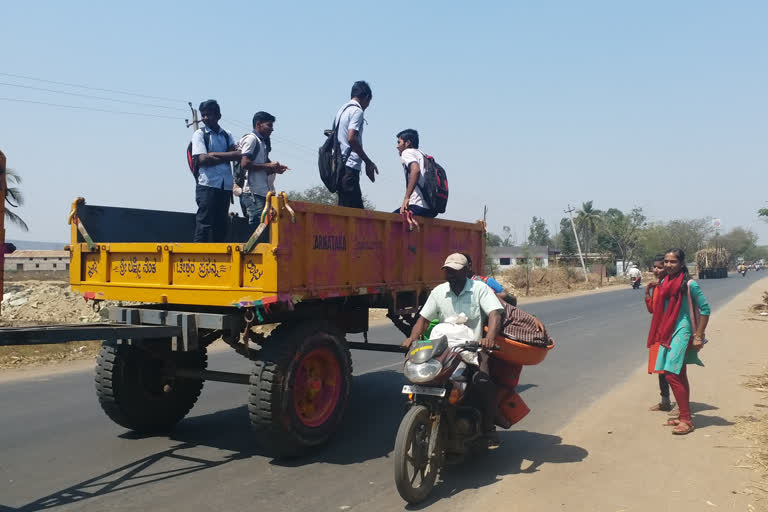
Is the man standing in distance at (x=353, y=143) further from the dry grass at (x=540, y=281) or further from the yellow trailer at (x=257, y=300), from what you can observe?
the dry grass at (x=540, y=281)

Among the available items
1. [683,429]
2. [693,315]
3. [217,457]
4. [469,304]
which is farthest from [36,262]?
[683,429]

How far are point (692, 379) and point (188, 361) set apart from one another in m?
6.53

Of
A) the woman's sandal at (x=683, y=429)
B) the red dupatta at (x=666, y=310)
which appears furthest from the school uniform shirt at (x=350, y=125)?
the woman's sandal at (x=683, y=429)

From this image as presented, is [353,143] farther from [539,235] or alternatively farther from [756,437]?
[539,235]

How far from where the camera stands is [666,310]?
6.36m

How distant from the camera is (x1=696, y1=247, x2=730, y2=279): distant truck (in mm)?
60625

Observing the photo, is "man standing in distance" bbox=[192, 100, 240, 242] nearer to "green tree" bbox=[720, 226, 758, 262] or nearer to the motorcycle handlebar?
the motorcycle handlebar

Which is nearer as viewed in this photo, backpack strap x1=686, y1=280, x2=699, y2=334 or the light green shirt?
the light green shirt

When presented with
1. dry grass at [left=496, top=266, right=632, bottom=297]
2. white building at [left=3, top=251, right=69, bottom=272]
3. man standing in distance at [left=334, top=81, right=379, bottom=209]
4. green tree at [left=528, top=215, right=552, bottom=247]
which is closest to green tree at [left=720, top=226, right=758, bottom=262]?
green tree at [left=528, top=215, right=552, bottom=247]

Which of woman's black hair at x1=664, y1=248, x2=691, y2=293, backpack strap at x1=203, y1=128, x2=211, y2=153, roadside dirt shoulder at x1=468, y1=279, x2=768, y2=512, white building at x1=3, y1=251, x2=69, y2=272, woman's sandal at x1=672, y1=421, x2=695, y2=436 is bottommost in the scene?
roadside dirt shoulder at x1=468, y1=279, x2=768, y2=512

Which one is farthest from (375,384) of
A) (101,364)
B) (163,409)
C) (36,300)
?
(36,300)

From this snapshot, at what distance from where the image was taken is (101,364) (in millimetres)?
5742

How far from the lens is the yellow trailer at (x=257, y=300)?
4.99m

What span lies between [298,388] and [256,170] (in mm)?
2426
